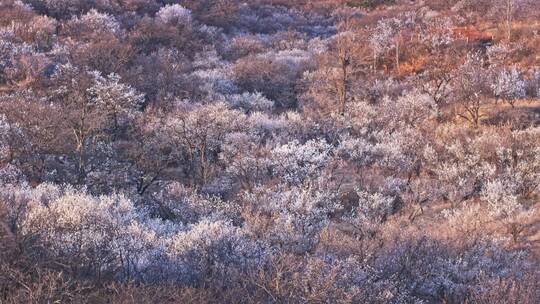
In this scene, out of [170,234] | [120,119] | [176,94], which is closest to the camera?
[170,234]

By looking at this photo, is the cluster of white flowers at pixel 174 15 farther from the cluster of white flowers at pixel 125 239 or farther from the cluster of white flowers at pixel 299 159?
the cluster of white flowers at pixel 125 239

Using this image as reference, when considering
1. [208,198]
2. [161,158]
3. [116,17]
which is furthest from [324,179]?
[116,17]

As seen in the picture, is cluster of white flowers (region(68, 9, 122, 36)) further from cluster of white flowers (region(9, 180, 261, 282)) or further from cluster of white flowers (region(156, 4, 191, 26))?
cluster of white flowers (region(9, 180, 261, 282))

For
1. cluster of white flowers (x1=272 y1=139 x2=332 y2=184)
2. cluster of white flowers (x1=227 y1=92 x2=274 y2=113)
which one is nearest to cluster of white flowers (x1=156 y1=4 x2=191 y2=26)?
cluster of white flowers (x1=227 y1=92 x2=274 y2=113)

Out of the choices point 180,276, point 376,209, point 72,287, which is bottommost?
point 376,209

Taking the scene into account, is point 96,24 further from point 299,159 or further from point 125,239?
point 125,239

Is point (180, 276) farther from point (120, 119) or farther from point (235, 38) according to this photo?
point (235, 38)

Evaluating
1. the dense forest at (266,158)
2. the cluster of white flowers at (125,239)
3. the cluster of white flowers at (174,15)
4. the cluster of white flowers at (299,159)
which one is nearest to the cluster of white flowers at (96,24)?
the dense forest at (266,158)

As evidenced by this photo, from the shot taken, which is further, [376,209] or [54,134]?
[54,134]
